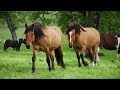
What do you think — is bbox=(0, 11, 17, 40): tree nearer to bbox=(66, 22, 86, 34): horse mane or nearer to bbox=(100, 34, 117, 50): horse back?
bbox=(66, 22, 86, 34): horse mane

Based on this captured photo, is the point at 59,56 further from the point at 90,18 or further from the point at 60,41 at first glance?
the point at 90,18

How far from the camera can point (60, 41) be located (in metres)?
10.1

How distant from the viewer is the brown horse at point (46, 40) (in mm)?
9867

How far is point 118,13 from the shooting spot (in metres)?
9.64

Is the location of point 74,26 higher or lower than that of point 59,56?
higher

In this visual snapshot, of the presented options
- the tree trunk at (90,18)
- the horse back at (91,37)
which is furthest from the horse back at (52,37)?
the tree trunk at (90,18)

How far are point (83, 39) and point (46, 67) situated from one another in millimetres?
887

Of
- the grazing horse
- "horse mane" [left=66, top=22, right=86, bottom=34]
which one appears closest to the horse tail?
the grazing horse

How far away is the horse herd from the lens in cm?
990

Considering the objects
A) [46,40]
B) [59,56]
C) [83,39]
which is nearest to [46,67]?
[59,56]

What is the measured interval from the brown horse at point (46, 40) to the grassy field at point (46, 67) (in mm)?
86

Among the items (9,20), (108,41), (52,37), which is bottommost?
(108,41)
